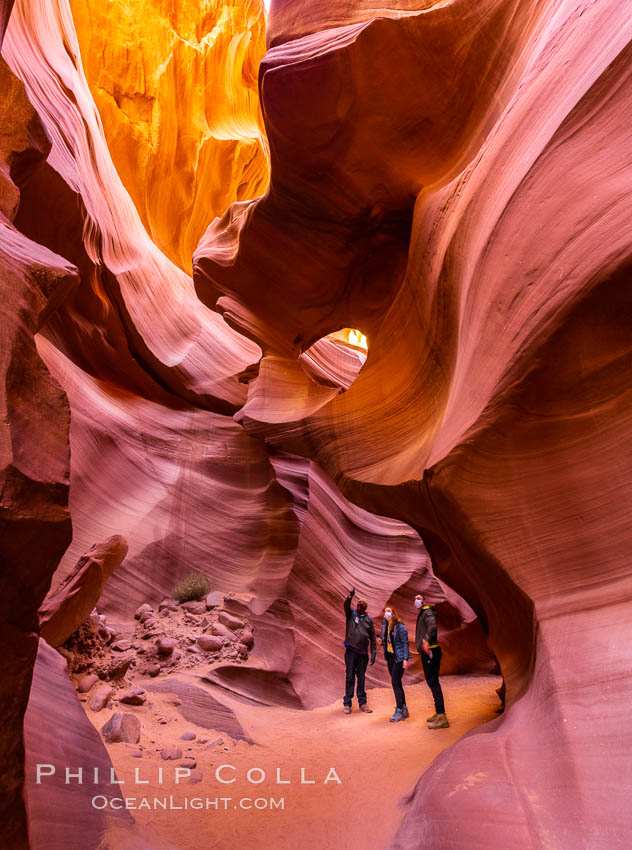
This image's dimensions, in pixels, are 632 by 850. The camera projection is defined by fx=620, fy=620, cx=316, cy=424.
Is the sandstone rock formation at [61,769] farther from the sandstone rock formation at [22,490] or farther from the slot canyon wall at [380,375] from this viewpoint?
the sandstone rock formation at [22,490]

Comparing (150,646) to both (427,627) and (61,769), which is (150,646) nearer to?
(427,627)

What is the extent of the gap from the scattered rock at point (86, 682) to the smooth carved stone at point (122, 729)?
0.67 meters

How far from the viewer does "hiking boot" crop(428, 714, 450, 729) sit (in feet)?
20.4

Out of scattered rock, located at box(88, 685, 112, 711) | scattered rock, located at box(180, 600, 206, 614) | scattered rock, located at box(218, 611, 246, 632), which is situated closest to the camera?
scattered rock, located at box(88, 685, 112, 711)

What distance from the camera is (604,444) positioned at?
4008 mm

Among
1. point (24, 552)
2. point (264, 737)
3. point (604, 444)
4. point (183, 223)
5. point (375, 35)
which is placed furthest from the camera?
point (183, 223)

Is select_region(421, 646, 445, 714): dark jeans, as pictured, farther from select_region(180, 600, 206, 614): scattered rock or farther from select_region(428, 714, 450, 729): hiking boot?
select_region(180, 600, 206, 614): scattered rock

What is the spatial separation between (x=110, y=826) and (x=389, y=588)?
642 cm

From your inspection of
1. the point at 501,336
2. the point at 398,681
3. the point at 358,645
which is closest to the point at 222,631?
the point at 358,645

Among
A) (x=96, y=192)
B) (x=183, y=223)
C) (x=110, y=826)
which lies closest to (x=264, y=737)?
(x=110, y=826)

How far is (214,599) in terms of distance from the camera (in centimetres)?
941

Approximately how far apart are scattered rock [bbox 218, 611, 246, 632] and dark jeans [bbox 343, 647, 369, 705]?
2.16 meters

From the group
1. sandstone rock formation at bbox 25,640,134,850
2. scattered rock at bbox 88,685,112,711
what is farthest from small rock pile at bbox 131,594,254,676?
sandstone rock formation at bbox 25,640,134,850

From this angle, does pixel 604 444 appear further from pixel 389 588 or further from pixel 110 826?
pixel 389 588
